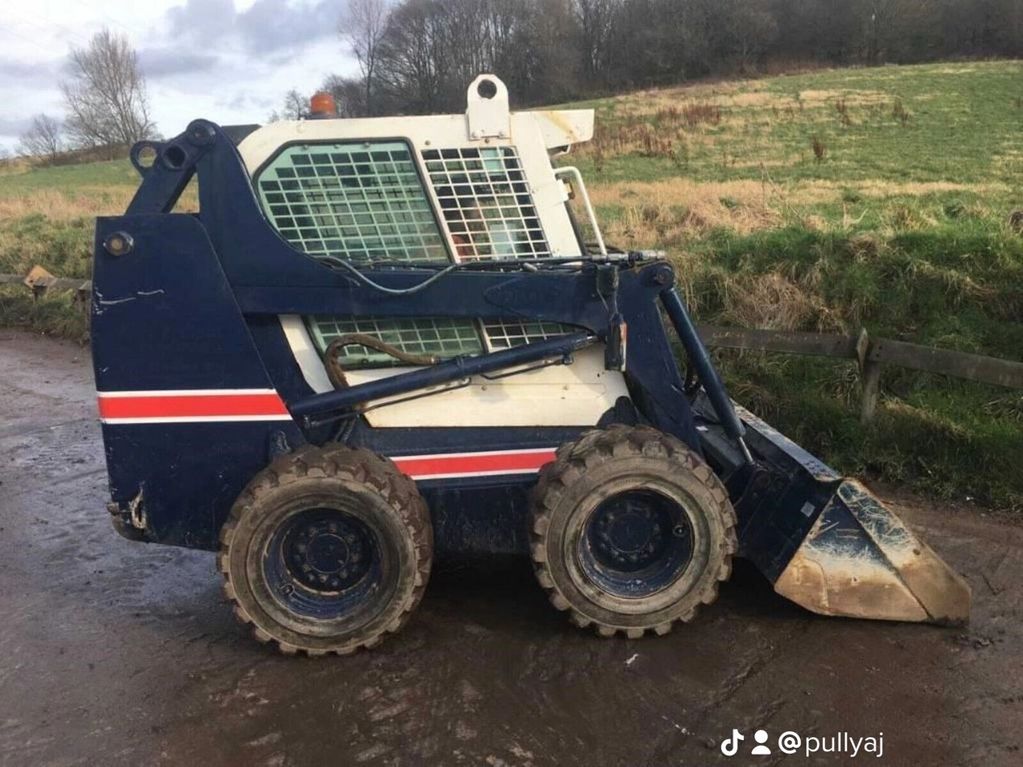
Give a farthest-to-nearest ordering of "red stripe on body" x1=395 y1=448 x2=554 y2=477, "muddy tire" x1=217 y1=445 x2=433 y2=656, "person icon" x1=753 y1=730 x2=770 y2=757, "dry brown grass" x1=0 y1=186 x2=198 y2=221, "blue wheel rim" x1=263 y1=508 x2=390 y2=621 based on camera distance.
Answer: "dry brown grass" x1=0 y1=186 x2=198 y2=221 → "red stripe on body" x1=395 y1=448 x2=554 y2=477 → "blue wheel rim" x1=263 y1=508 x2=390 y2=621 → "muddy tire" x1=217 y1=445 x2=433 y2=656 → "person icon" x1=753 y1=730 x2=770 y2=757

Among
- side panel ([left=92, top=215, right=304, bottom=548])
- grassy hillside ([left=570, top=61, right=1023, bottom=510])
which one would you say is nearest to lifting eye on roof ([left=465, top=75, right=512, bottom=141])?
side panel ([left=92, top=215, right=304, bottom=548])

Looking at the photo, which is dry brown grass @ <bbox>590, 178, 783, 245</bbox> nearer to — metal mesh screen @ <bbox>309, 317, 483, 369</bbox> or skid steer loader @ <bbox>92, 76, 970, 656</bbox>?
skid steer loader @ <bbox>92, 76, 970, 656</bbox>

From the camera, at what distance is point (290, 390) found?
3.87 meters

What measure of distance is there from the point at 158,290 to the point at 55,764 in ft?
6.00

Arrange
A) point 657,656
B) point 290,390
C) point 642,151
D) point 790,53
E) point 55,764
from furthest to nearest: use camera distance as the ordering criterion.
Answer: point 790,53
point 642,151
point 290,390
point 657,656
point 55,764

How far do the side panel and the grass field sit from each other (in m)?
4.14

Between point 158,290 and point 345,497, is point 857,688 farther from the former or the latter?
point 158,290

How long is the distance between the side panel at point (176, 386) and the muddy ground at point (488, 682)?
0.64 m

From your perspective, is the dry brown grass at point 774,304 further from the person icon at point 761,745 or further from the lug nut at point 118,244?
the lug nut at point 118,244

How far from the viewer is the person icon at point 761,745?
9.84 ft

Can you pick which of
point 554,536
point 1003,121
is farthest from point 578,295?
point 1003,121

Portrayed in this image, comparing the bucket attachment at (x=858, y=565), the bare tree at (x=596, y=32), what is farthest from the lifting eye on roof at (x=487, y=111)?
the bare tree at (x=596, y=32)

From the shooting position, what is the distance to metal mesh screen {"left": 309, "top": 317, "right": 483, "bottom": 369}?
3834mm

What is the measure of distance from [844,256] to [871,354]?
2265 millimetres
